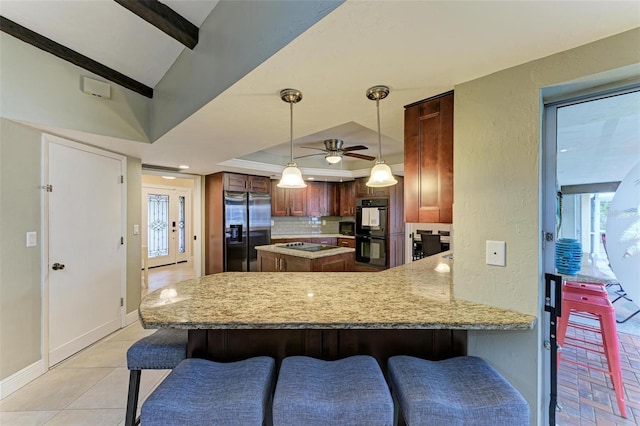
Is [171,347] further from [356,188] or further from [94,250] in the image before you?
[356,188]

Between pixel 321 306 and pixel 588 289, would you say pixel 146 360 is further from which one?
pixel 588 289

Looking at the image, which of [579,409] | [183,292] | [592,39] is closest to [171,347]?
[183,292]

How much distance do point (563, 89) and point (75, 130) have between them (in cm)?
325

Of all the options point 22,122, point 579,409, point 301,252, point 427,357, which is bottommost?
point 579,409

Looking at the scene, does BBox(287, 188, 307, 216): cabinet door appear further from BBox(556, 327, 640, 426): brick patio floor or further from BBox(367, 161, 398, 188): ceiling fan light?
BBox(556, 327, 640, 426): brick patio floor

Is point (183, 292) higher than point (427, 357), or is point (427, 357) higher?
point (183, 292)

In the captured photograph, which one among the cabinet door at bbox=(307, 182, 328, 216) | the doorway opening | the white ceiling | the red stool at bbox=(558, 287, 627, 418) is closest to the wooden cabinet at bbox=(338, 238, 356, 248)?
the cabinet door at bbox=(307, 182, 328, 216)

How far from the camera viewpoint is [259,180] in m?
5.08

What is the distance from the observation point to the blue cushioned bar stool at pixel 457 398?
953mm

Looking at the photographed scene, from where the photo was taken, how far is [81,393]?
2.02m

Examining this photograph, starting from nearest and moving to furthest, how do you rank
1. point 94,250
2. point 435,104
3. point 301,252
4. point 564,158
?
point 564,158 → point 435,104 → point 94,250 → point 301,252

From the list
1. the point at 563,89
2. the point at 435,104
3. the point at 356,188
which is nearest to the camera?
the point at 563,89

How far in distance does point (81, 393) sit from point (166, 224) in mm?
5577

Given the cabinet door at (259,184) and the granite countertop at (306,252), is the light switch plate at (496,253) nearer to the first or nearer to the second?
the granite countertop at (306,252)
